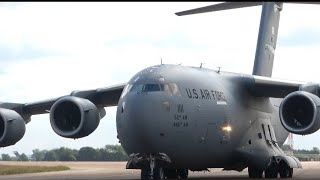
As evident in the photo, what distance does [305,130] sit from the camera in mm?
15664

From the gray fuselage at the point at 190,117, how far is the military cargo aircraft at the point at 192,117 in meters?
0.02

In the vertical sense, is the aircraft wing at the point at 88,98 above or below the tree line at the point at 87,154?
above

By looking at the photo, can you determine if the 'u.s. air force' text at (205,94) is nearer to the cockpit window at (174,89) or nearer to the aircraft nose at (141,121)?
the cockpit window at (174,89)

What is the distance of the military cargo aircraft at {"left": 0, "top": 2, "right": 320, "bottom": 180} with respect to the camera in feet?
46.1

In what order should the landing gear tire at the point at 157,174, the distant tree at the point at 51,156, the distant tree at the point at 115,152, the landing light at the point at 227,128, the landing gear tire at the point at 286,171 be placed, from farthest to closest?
the distant tree at the point at 115,152
the distant tree at the point at 51,156
the landing gear tire at the point at 286,171
the landing light at the point at 227,128
the landing gear tire at the point at 157,174

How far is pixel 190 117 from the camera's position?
14867 mm

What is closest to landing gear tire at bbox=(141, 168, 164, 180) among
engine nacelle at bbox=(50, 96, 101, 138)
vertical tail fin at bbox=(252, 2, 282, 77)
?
engine nacelle at bbox=(50, 96, 101, 138)

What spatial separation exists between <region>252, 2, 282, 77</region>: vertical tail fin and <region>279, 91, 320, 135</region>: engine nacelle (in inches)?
215

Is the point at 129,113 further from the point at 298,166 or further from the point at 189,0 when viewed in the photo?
the point at 189,0

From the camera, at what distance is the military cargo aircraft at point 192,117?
14.1 metres

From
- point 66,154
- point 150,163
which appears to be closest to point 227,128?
point 150,163

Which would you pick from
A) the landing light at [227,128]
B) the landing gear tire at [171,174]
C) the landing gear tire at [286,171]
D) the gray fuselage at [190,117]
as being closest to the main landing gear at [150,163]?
the gray fuselage at [190,117]

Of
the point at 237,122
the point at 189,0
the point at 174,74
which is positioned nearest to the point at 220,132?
the point at 237,122

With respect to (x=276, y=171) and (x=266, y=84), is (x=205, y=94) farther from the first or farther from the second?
(x=276, y=171)
